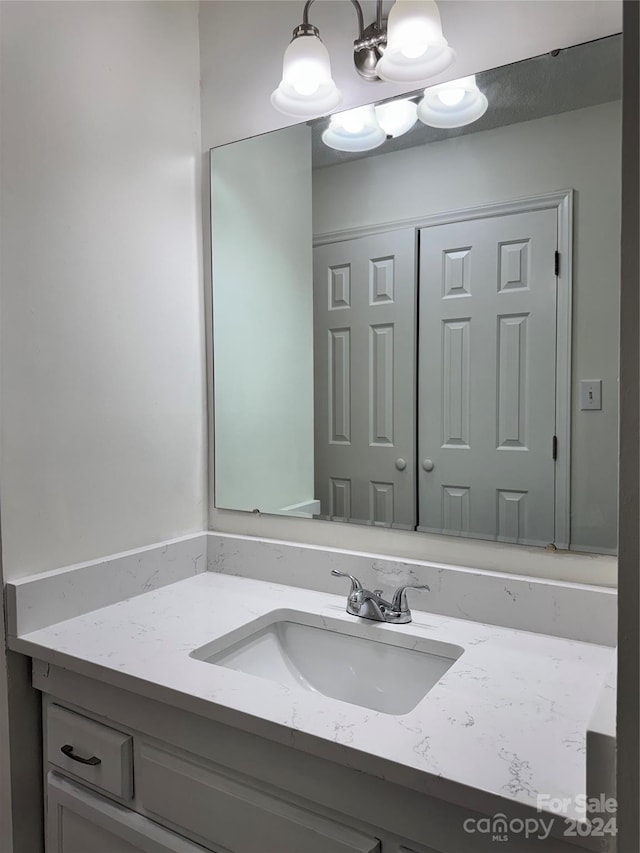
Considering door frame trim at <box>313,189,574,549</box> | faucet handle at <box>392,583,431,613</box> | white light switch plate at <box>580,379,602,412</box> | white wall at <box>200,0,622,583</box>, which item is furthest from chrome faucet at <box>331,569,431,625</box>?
white light switch plate at <box>580,379,602,412</box>

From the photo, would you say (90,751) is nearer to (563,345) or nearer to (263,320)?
(263,320)

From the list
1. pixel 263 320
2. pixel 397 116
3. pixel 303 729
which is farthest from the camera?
pixel 263 320

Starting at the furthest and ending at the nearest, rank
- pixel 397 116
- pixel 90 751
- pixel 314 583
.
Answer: pixel 314 583, pixel 397 116, pixel 90 751

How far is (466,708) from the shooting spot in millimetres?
842

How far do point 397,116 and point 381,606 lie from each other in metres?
1.04

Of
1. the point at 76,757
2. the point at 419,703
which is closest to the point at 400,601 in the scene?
the point at 419,703

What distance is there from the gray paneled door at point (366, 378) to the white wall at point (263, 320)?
0.15ft

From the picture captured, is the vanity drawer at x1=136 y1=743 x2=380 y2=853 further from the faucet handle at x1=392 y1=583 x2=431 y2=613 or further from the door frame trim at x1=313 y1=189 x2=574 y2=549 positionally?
the door frame trim at x1=313 y1=189 x2=574 y2=549

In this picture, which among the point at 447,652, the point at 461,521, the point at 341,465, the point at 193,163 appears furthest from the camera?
the point at 193,163

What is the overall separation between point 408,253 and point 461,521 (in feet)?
1.93

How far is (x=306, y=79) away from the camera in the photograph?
4.17 ft

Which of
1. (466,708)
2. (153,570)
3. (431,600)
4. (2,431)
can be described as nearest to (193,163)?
(2,431)

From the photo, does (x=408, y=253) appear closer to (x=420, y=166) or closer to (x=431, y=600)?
(x=420, y=166)

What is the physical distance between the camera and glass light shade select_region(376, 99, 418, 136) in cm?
123
